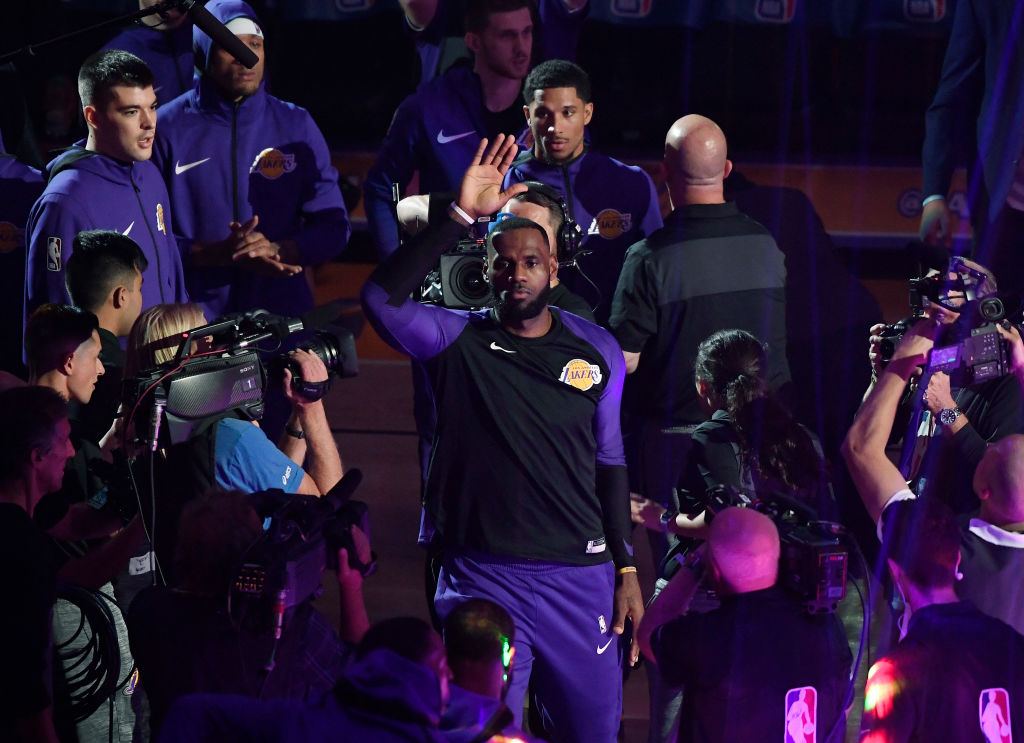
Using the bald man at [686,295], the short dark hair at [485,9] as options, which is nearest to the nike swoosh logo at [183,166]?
the short dark hair at [485,9]

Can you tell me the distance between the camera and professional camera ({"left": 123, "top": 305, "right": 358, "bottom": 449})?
3.15 metres

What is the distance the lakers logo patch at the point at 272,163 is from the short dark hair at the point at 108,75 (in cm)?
55

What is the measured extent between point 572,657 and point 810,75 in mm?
6311

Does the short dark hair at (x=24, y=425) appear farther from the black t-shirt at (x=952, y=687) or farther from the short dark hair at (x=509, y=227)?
the black t-shirt at (x=952, y=687)

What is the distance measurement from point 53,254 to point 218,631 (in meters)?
2.45

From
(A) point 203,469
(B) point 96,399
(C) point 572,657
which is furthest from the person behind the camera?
(B) point 96,399

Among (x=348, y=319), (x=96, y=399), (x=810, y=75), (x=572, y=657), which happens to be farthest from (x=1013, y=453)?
(x=810, y=75)

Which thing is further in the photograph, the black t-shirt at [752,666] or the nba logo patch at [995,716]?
the black t-shirt at [752,666]

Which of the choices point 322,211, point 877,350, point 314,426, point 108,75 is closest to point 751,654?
point 314,426

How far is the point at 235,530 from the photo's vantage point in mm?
2721

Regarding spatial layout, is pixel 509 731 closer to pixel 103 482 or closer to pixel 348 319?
pixel 103 482

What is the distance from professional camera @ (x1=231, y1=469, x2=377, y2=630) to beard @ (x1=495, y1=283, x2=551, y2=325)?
798mm

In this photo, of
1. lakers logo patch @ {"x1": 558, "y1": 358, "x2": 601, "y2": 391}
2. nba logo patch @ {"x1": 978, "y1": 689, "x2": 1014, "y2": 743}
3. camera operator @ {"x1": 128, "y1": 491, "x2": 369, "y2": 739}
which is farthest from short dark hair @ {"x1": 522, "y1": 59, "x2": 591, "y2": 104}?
nba logo patch @ {"x1": 978, "y1": 689, "x2": 1014, "y2": 743}

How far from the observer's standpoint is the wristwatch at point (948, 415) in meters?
3.82
